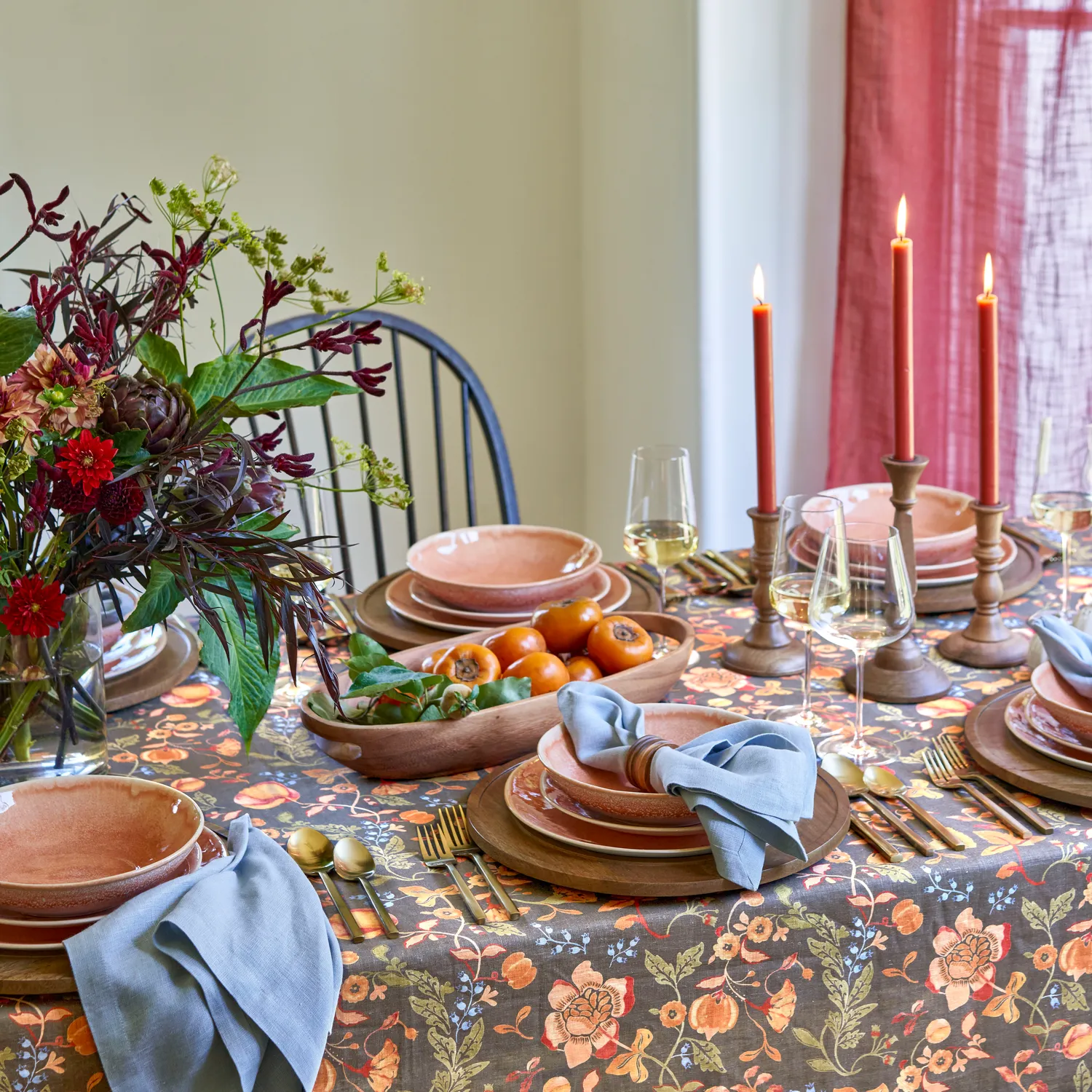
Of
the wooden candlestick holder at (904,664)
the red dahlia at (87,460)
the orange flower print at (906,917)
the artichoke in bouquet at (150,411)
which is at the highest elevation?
the artichoke in bouquet at (150,411)

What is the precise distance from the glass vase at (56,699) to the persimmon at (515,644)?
1.23 ft

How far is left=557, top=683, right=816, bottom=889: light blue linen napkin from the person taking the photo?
852 millimetres

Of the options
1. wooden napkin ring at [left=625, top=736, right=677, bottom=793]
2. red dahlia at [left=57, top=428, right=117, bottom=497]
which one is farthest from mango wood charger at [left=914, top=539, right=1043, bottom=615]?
red dahlia at [left=57, top=428, right=117, bottom=497]

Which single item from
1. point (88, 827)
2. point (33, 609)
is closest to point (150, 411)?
point (33, 609)

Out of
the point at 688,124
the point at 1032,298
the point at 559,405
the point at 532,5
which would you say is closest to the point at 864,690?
the point at 1032,298

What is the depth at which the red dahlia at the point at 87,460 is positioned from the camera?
81cm

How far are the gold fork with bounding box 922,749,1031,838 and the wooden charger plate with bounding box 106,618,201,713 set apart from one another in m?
0.72

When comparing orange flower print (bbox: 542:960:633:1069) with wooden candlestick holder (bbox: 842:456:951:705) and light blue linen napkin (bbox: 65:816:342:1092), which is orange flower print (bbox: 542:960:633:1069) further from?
wooden candlestick holder (bbox: 842:456:951:705)

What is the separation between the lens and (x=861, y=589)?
1044mm

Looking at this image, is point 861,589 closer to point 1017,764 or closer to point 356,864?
point 1017,764

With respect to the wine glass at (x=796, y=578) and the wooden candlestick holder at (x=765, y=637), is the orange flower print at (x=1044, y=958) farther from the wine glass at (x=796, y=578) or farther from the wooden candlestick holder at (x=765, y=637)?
the wooden candlestick holder at (x=765, y=637)

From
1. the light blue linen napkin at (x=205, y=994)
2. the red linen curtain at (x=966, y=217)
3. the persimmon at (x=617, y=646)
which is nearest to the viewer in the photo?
the light blue linen napkin at (x=205, y=994)

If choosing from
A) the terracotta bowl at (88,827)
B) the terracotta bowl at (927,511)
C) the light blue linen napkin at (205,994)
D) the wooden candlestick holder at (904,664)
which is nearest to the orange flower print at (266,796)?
the terracotta bowl at (88,827)

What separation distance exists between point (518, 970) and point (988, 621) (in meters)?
0.74
